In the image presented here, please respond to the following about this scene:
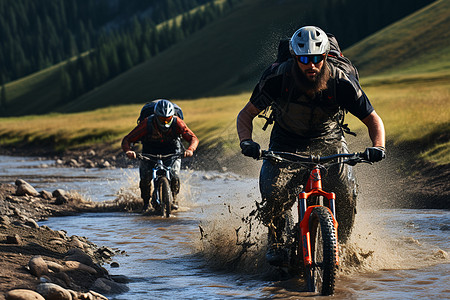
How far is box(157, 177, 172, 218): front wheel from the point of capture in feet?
44.0

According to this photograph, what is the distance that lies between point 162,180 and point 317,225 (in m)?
7.08

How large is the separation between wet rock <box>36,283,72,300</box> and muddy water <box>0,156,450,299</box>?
2.79ft

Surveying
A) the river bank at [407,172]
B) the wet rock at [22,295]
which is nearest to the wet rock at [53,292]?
the wet rock at [22,295]

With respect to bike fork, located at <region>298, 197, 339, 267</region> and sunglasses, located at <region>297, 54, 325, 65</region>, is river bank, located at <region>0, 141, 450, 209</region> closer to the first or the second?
bike fork, located at <region>298, 197, 339, 267</region>

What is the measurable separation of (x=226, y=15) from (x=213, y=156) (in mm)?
156632

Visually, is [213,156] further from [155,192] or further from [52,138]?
[52,138]

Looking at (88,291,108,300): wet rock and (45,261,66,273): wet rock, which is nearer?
(88,291,108,300): wet rock

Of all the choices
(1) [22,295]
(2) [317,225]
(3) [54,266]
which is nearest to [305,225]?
(2) [317,225]

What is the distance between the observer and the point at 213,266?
8695 mm

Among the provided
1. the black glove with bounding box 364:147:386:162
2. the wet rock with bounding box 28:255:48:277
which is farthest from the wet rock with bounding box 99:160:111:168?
the black glove with bounding box 364:147:386:162

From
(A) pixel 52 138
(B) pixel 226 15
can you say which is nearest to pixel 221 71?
(B) pixel 226 15

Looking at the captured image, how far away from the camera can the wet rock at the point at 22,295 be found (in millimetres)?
5867

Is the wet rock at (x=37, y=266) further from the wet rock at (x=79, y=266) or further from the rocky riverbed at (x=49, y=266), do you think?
the wet rock at (x=79, y=266)

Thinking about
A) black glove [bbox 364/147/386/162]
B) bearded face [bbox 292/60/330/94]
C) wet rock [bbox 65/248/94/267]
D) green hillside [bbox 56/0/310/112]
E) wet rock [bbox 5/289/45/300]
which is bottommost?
wet rock [bbox 5/289/45/300]
